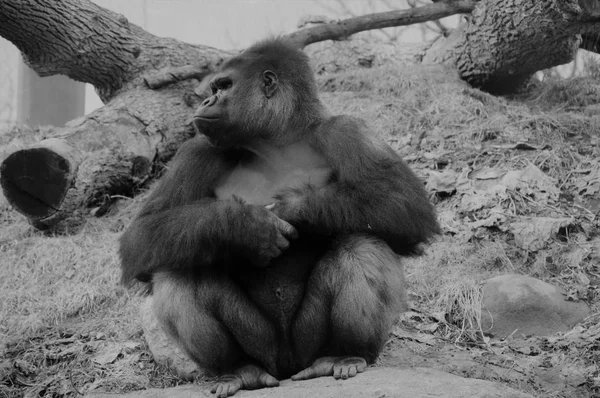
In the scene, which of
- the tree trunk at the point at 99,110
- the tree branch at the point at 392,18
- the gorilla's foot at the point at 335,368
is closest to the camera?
the gorilla's foot at the point at 335,368

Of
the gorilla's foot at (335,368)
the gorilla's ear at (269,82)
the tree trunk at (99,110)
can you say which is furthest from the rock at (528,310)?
the tree trunk at (99,110)

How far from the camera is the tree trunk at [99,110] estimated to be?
7777mm

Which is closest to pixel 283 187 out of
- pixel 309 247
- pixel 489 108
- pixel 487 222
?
pixel 309 247

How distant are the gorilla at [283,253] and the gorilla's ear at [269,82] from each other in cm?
31

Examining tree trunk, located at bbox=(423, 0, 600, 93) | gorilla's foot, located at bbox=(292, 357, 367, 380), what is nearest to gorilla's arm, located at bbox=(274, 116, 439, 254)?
gorilla's foot, located at bbox=(292, 357, 367, 380)

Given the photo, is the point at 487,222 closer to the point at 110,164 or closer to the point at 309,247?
the point at 309,247

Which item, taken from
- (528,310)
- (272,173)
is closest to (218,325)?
(272,173)

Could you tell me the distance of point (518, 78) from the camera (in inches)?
379

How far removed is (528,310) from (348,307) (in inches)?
84.8

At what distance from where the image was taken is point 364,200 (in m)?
4.57

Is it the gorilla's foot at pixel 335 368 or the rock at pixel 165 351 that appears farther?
the rock at pixel 165 351

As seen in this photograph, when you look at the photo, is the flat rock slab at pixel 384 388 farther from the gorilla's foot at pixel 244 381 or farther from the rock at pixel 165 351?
the rock at pixel 165 351

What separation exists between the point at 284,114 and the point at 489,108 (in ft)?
14.8

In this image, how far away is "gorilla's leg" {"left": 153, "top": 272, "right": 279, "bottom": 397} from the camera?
450cm
